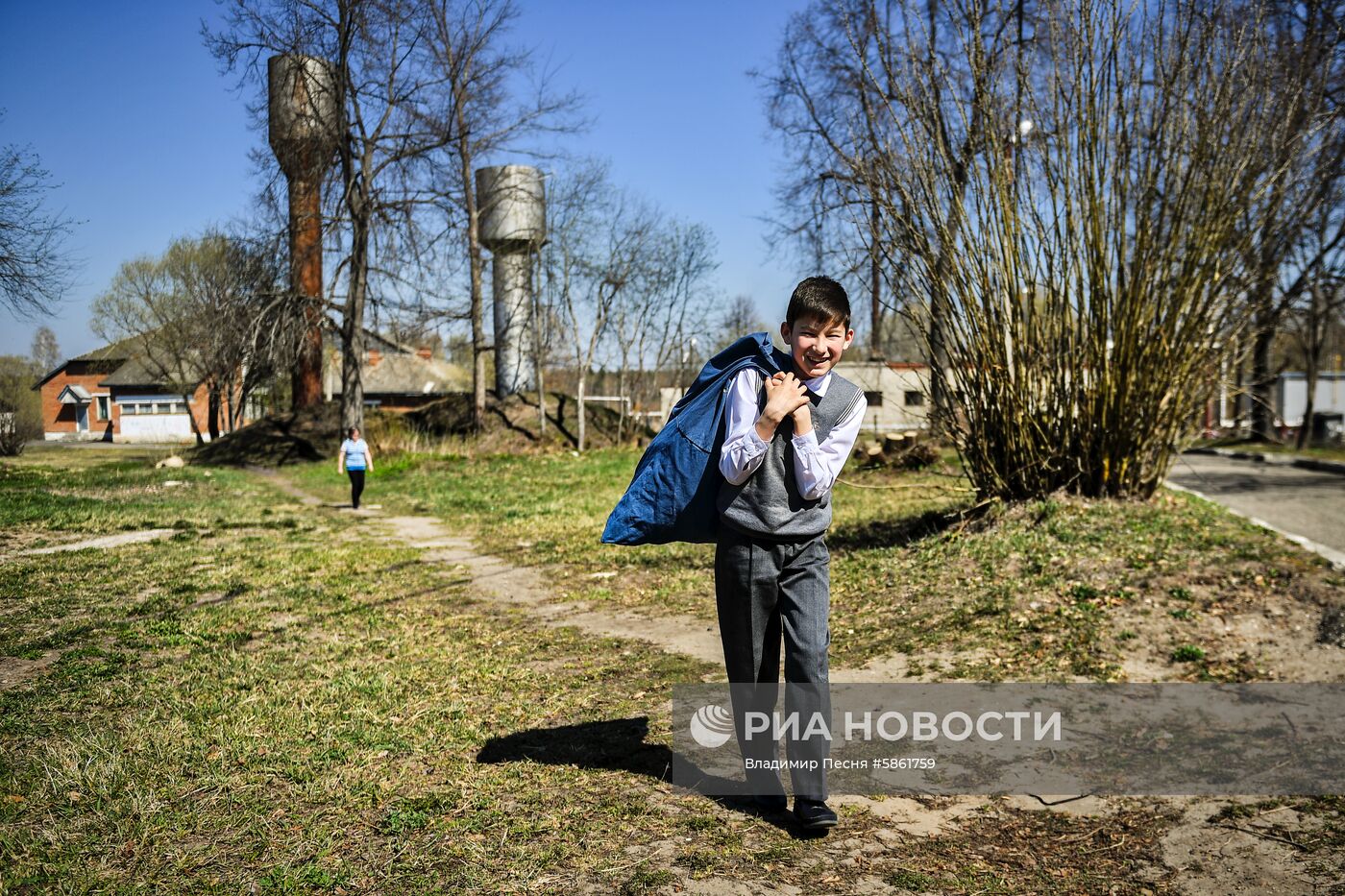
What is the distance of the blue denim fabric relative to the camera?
3521mm

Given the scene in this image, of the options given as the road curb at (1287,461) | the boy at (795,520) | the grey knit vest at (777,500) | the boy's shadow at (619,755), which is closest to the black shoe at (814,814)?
the boy at (795,520)

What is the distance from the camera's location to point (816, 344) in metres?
3.36

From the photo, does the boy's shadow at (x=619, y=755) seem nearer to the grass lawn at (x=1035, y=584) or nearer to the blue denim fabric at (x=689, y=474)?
the blue denim fabric at (x=689, y=474)

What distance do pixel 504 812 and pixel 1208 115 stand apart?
291 inches

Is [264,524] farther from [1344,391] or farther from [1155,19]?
[1344,391]

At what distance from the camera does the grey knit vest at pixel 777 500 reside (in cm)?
336

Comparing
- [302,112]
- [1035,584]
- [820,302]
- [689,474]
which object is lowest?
[1035,584]

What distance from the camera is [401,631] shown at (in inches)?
255

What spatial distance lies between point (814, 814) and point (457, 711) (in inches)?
80.4

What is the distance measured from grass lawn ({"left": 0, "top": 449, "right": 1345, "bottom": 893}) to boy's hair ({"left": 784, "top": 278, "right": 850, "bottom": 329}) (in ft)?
5.79

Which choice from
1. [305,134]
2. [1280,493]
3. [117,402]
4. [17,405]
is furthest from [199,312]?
[1280,493]

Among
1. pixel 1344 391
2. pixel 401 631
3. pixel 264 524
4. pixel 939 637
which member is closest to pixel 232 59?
pixel 264 524

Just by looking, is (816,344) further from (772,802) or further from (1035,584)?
(1035,584)

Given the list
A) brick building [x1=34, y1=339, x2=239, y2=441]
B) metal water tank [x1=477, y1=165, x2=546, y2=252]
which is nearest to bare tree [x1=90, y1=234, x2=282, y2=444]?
brick building [x1=34, y1=339, x2=239, y2=441]
